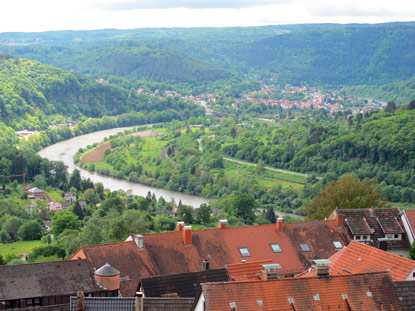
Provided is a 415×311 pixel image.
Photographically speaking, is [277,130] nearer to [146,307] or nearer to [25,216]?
[25,216]

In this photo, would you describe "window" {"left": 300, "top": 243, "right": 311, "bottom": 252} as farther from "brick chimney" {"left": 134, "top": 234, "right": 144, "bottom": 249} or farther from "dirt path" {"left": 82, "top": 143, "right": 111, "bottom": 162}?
"dirt path" {"left": 82, "top": 143, "right": 111, "bottom": 162}

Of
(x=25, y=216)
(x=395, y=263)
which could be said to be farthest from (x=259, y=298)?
(x=25, y=216)

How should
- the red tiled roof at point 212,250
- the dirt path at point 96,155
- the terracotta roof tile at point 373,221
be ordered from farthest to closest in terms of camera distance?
the dirt path at point 96,155
the terracotta roof tile at point 373,221
the red tiled roof at point 212,250

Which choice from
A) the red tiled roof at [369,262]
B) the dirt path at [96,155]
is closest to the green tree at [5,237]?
the red tiled roof at [369,262]

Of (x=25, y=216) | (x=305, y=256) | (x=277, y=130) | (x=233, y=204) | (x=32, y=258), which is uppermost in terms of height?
(x=305, y=256)

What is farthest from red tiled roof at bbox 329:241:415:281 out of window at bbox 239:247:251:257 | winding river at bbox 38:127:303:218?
winding river at bbox 38:127:303:218

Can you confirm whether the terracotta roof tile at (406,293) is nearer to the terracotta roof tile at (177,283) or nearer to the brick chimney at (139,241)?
the terracotta roof tile at (177,283)

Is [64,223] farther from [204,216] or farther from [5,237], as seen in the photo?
[204,216]
